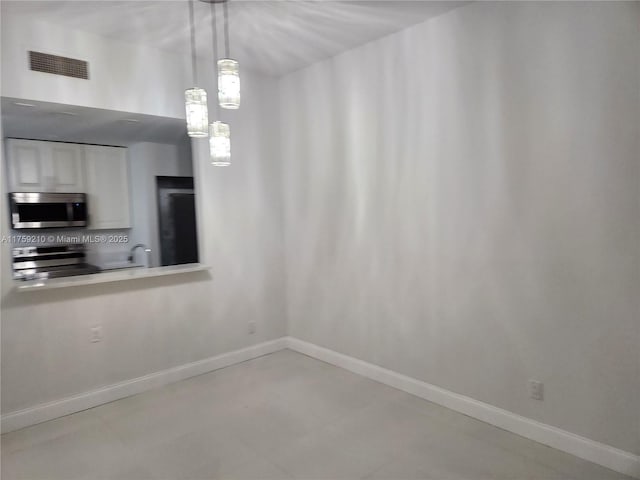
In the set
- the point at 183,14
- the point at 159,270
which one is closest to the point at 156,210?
the point at 159,270

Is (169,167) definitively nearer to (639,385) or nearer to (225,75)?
(225,75)

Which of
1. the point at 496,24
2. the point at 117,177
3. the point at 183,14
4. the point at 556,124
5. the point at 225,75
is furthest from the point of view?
the point at 117,177

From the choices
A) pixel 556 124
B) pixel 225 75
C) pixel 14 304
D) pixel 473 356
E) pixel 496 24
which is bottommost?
pixel 473 356

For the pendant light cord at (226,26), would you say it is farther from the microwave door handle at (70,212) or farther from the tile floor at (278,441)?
the tile floor at (278,441)

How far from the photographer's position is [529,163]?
239 cm

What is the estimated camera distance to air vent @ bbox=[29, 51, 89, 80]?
8.96 feet

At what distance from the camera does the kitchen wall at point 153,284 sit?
9.02ft

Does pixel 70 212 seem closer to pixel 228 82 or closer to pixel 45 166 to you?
pixel 45 166

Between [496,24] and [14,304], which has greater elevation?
[496,24]

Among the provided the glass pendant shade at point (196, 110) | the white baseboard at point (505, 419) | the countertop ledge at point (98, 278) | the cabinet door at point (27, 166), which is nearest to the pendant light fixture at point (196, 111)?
the glass pendant shade at point (196, 110)

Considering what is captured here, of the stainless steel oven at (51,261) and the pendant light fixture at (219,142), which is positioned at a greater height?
the pendant light fixture at (219,142)

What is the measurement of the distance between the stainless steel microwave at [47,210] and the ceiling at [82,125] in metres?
0.62

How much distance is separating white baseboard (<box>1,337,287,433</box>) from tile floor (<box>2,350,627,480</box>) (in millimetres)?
69

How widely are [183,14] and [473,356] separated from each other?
301 centimetres
